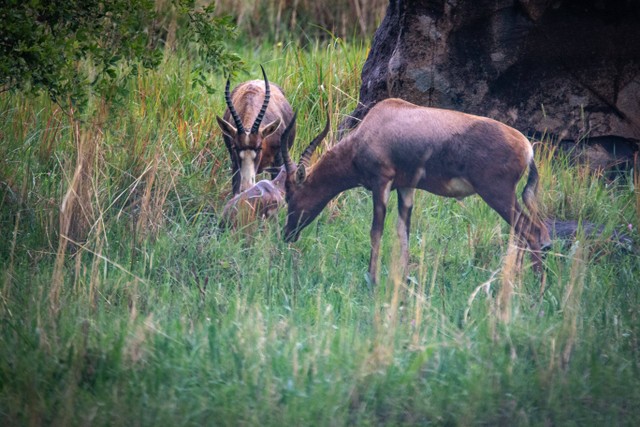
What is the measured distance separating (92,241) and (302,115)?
3688 mm

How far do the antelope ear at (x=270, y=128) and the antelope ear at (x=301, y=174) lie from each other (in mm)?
1718

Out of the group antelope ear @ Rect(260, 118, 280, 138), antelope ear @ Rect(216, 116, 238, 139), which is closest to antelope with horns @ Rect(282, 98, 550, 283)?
antelope ear @ Rect(216, 116, 238, 139)

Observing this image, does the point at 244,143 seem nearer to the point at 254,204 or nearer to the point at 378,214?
the point at 254,204

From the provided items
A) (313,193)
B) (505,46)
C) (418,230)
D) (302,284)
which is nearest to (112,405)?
(302,284)

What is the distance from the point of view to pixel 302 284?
19.1ft

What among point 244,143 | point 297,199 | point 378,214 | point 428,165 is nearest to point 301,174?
point 297,199

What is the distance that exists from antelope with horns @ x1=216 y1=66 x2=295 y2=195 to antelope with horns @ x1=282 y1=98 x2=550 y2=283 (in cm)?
152

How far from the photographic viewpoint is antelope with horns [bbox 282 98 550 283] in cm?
597

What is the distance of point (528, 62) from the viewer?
8.13 meters

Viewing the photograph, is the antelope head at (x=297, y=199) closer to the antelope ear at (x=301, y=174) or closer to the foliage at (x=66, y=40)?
the antelope ear at (x=301, y=174)

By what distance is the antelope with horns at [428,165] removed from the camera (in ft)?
19.6

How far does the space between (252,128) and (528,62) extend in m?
2.68

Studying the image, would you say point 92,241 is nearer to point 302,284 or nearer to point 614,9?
point 302,284

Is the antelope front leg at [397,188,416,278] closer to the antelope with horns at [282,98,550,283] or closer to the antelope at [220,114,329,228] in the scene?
the antelope with horns at [282,98,550,283]
